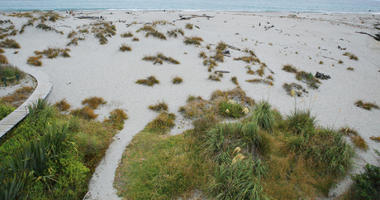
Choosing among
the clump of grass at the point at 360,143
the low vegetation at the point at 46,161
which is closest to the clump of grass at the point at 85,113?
the low vegetation at the point at 46,161

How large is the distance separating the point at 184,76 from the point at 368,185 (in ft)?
34.7

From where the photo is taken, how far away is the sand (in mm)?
8391

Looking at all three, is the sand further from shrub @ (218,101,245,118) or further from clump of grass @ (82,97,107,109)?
shrub @ (218,101,245,118)

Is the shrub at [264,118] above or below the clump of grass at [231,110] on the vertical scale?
above

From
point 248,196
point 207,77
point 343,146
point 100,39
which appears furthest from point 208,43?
point 248,196

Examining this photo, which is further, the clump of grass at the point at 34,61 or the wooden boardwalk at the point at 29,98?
the clump of grass at the point at 34,61

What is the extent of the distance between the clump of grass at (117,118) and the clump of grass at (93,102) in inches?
44.1

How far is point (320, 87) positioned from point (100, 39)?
20.1 metres

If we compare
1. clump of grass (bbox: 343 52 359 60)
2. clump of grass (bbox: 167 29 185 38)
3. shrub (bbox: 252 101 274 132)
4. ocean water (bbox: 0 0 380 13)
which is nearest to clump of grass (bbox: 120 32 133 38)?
clump of grass (bbox: 167 29 185 38)

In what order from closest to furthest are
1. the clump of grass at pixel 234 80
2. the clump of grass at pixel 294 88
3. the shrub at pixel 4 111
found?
the shrub at pixel 4 111, the clump of grass at pixel 294 88, the clump of grass at pixel 234 80

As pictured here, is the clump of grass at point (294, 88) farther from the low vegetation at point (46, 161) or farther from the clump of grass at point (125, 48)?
the clump of grass at point (125, 48)

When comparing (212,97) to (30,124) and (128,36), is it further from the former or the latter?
(128,36)

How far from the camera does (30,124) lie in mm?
6340

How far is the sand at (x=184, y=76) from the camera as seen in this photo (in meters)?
8.39
